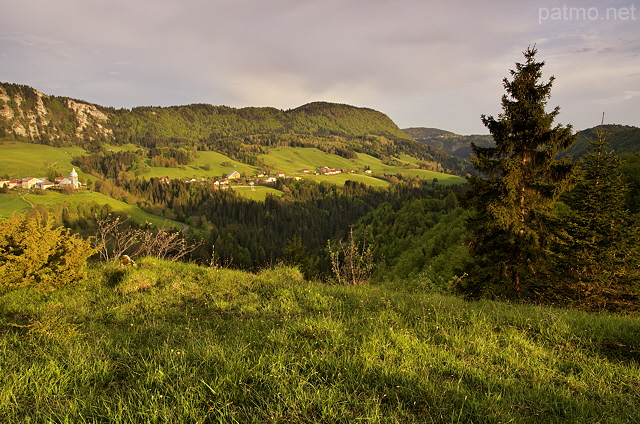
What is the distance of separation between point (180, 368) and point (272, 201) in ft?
526

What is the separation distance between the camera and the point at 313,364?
3660 millimetres

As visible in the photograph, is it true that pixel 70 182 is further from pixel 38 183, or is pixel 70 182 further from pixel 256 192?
pixel 256 192

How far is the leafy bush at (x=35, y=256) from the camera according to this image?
23.6 ft

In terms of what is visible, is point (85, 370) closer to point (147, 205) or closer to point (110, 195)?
point (147, 205)

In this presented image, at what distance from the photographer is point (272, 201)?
530 feet

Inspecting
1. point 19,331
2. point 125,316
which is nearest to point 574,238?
point 125,316

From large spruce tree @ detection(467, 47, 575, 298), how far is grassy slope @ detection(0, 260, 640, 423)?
8094 mm

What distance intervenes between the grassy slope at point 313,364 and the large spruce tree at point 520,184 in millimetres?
8094

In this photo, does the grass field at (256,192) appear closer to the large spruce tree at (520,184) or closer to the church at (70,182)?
the church at (70,182)

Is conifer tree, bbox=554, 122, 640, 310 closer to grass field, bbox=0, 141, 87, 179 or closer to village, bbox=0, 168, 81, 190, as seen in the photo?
village, bbox=0, 168, 81, 190

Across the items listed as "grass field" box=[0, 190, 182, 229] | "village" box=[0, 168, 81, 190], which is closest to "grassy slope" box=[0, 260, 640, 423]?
"grass field" box=[0, 190, 182, 229]

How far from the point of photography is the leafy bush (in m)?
7.19

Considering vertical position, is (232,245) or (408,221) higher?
(408,221)

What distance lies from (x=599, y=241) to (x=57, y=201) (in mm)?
148829
